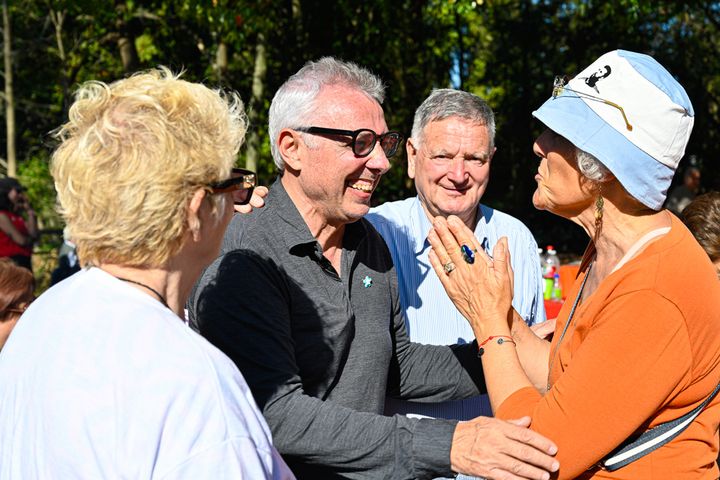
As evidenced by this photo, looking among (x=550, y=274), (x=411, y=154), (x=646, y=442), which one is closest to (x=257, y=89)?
(x=550, y=274)

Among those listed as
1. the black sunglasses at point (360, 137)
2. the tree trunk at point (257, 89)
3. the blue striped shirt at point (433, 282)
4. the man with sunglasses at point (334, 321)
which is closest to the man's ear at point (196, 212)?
the man with sunglasses at point (334, 321)

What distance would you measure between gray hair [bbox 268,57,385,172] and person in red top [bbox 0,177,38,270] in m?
5.95

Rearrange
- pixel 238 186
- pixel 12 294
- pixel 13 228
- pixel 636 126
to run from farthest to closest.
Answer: pixel 13 228
pixel 12 294
pixel 636 126
pixel 238 186

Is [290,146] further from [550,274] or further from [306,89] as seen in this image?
[550,274]

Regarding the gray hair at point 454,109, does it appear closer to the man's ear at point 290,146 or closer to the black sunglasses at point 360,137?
the black sunglasses at point 360,137

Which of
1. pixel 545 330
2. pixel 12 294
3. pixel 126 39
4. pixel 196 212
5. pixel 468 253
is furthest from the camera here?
pixel 126 39

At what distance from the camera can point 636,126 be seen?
6.72 feet

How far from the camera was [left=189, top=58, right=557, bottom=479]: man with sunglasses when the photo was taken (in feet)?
6.89

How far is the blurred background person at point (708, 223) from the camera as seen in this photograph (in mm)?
3221

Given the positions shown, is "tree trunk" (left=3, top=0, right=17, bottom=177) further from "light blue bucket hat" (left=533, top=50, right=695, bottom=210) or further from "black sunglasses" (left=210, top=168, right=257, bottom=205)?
"light blue bucket hat" (left=533, top=50, right=695, bottom=210)

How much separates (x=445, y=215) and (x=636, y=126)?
60.6 inches

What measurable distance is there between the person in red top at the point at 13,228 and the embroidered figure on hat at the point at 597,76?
6.75 metres

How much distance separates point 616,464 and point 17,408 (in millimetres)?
1448

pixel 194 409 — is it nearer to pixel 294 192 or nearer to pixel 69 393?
pixel 69 393
